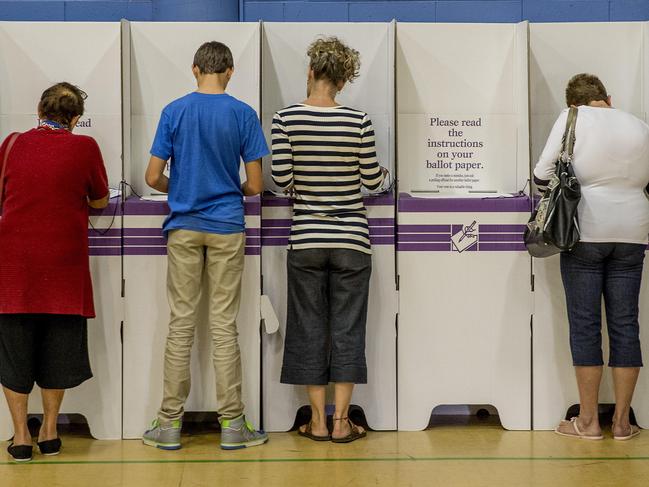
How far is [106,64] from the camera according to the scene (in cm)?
410

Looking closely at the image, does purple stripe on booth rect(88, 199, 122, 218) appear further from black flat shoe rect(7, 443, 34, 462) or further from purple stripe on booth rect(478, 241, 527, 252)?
purple stripe on booth rect(478, 241, 527, 252)

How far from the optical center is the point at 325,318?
3848 millimetres

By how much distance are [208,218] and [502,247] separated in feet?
4.16

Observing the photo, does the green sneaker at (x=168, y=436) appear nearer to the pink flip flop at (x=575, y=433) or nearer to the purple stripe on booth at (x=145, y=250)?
the purple stripe on booth at (x=145, y=250)

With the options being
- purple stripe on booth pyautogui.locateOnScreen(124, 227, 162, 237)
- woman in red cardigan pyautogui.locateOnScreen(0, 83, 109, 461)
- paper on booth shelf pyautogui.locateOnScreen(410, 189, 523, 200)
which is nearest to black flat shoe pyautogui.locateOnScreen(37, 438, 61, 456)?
woman in red cardigan pyautogui.locateOnScreen(0, 83, 109, 461)

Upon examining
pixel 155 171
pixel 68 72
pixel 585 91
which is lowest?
pixel 155 171

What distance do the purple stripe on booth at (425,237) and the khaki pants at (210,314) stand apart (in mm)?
713

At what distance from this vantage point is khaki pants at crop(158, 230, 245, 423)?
369 cm

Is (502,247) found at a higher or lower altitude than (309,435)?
higher

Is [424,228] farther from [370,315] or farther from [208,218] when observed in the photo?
[208,218]

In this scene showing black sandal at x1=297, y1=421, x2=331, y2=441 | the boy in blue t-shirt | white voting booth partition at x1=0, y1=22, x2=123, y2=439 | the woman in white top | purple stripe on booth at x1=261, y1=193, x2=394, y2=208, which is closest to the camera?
the boy in blue t-shirt

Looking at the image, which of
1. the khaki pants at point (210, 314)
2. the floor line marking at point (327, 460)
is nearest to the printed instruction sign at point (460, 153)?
the khaki pants at point (210, 314)

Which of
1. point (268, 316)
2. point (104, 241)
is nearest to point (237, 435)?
point (268, 316)

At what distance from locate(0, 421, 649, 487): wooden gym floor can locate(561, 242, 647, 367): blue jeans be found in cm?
36
